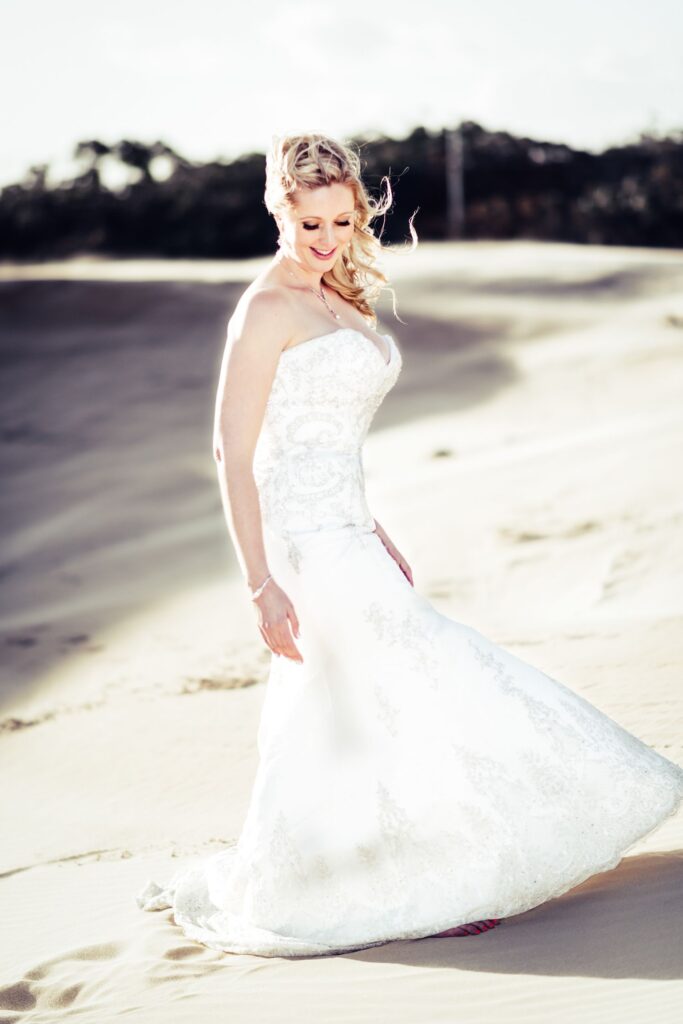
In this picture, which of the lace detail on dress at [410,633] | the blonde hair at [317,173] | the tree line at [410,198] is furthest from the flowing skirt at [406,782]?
the tree line at [410,198]

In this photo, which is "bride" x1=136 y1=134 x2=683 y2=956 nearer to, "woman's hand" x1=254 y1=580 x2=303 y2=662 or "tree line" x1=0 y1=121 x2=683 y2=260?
"woman's hand" x1=254 y1=580 x2=303 y2=662

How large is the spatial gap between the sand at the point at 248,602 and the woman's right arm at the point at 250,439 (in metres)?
0.92

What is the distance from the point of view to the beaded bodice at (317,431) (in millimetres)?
3389

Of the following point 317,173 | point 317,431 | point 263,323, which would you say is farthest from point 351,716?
point 317,173

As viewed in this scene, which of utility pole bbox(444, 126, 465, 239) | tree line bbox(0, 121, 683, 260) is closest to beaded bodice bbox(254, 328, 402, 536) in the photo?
tree line bbox(0, 121, 683, 260)

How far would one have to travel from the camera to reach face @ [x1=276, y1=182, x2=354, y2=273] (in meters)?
3.35

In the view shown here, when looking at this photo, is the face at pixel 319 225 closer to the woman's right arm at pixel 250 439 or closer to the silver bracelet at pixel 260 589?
the woman's right arm at pixel 250 439

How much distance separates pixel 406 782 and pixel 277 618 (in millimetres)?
545

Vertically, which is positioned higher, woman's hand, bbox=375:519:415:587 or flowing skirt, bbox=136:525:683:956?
woman's hand, bbox=375:519:415:587

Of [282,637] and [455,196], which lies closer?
[282,637]

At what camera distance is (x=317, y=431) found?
11.3 ft

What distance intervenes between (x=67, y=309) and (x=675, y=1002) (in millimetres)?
20553

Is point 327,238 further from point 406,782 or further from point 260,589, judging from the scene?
point 406,782

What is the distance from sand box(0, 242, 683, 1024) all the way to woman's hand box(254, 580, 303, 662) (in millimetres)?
820
